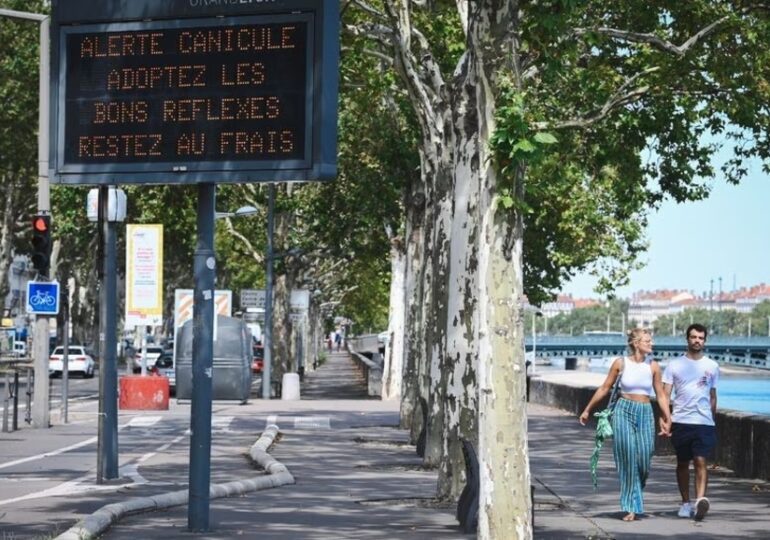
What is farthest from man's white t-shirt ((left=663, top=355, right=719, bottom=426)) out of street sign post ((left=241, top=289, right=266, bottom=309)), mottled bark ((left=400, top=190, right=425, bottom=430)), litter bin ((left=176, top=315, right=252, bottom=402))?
street sign post ((left=241, top=289, right=266, bottom=309))

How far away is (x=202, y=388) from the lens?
14992mm

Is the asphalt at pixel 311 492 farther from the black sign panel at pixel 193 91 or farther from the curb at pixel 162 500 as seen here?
the black sign panel at pixel 193 91

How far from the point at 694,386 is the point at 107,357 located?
665 cm

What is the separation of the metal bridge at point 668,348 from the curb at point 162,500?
150 m

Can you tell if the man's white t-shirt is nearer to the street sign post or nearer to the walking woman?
the walking woman

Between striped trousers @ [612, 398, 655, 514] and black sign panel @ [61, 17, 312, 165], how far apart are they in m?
4.59

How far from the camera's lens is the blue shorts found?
1731 centimetres

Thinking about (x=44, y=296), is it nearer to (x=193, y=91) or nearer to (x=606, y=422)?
(x=606, y=422)

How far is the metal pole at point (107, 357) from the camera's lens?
66.5ft

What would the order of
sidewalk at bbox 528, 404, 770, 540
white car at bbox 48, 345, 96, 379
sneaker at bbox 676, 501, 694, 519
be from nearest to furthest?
1. sidewalk at bbox 528, 404, 770, 540
2. sneaker at bbox 676, 501, 694, 519
3. white car at bbox 48, 345, 96, 379

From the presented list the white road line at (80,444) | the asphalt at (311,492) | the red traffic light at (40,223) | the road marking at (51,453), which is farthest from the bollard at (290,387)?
the red traffic light at (40,223)

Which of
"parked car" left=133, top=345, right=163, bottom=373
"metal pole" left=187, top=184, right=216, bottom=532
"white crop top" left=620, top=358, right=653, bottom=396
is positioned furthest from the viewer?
"parked car" left=133, top=345, right=163, bottom=373

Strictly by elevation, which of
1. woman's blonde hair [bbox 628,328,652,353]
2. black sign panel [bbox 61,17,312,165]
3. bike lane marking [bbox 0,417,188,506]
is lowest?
bike lane marking [bbox 0,417,188,506]

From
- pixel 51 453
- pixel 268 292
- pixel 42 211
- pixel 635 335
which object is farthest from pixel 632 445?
pixel 268 292
